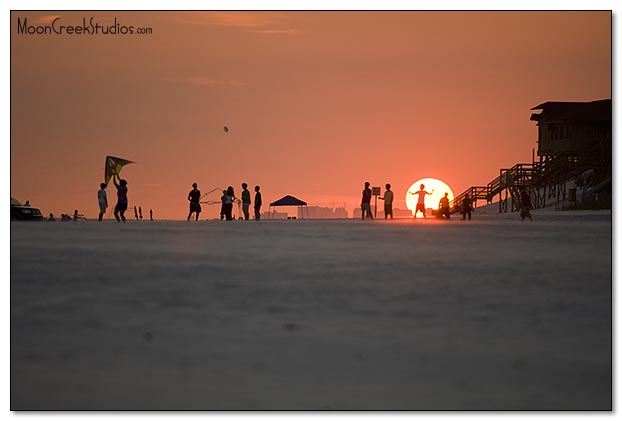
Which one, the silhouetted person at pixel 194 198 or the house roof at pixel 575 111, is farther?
the house roof at pixel 575 111

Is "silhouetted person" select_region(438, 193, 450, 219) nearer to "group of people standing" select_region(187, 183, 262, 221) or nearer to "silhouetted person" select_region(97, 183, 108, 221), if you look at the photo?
"group of people standing" select_region(187, 183, 262, 221)

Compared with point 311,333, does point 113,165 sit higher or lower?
higher

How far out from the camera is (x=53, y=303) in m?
11.4

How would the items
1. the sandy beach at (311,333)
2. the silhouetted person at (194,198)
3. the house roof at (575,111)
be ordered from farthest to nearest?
the house roof at (575,111), the silhouetted person at (194,198), the sandy beach at (311,333)

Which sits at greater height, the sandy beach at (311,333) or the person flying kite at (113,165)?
the person flying kite at (113,165)

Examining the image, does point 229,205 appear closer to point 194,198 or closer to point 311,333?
point 194,198

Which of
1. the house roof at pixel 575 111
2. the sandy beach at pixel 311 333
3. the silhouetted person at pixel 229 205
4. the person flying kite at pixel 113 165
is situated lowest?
the sandy beach at pixel 311 333

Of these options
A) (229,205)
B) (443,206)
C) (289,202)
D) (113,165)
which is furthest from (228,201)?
(289,202)

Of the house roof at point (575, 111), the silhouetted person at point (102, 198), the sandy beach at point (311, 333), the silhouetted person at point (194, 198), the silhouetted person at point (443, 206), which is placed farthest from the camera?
the house roof at point (575, 111)

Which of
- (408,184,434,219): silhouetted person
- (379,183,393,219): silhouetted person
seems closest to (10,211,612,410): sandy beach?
(408,184,434,219): silhouetted person

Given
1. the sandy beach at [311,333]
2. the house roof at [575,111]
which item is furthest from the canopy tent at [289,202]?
the sandy beach at [311,333]

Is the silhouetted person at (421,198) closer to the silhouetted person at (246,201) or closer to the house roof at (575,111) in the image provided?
the silhouetted person at (246,201)

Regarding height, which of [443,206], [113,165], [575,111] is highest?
[575,111]

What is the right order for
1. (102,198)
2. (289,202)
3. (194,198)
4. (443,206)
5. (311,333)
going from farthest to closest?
1. (289,202)
2. (443,206)
3. (194,198)
4. (102,198)
5. (311,333)
